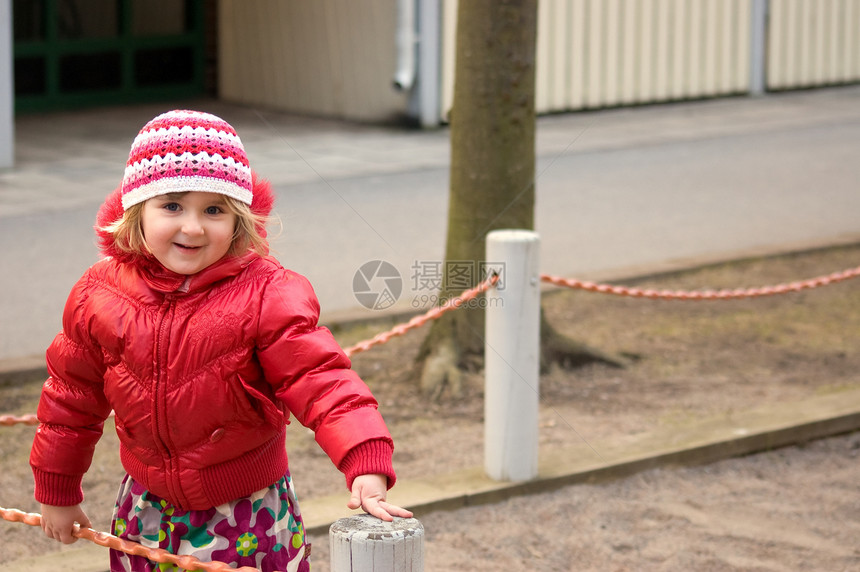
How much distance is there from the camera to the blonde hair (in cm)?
287

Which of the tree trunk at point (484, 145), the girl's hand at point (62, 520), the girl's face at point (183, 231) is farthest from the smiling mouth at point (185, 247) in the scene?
the tree trunk at point (484, 145)

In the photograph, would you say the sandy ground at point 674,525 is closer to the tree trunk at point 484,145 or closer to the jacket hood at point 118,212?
the tree trunk at point 484,145

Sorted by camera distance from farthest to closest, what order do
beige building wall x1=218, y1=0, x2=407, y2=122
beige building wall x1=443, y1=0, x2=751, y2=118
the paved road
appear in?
beige building wall x1=443, y1=0, x2=751, y2=118 < beige building wall x1=218, y1=0, x2=407, y2=122 < the paved road

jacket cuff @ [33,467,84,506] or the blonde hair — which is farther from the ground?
the blonde hair

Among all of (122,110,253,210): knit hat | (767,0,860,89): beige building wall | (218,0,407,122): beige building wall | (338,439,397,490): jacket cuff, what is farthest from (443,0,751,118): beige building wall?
(338,439,397,490): jacket cuff

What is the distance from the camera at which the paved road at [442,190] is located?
866 cm

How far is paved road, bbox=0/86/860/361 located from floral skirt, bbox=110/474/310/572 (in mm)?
3732

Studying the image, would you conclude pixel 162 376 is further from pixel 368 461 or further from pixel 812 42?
pixel 812 42

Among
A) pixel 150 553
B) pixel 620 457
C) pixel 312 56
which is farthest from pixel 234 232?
pixel 312 56

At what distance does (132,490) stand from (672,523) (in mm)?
2351

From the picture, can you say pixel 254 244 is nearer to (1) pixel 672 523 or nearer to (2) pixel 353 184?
(1) pixel 672 523

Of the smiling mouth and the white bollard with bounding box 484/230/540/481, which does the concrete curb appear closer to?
the white bollard with bounding box 484/230/540/481

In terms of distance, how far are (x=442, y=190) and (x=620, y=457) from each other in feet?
20.8

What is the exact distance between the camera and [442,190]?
11.3 metres
